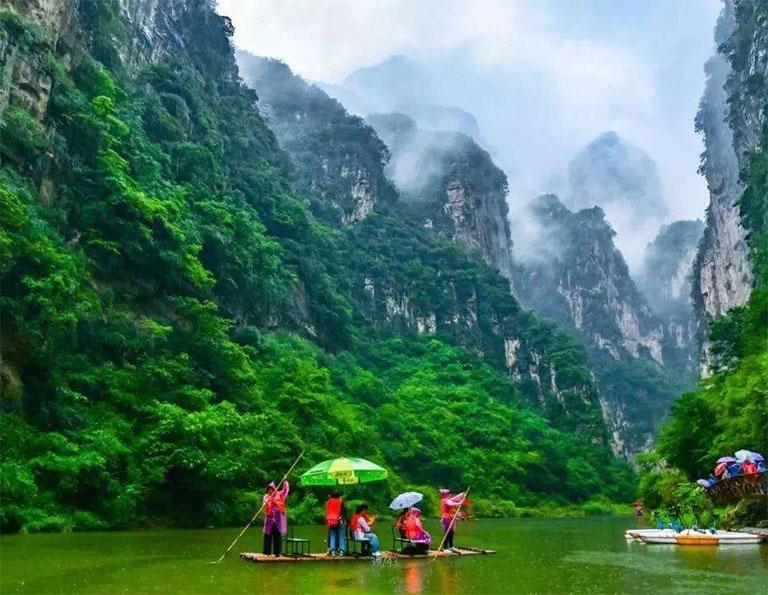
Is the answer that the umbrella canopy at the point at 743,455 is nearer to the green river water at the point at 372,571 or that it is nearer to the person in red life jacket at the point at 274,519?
the green river water at the point at 372,571

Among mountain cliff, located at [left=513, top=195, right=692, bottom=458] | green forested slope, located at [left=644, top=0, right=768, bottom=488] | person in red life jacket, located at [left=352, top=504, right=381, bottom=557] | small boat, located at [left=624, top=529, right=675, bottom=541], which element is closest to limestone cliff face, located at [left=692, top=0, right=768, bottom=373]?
green forested slope, located at [left=644, top=0, right=768, bottom=488]

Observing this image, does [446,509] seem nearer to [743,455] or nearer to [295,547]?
[295,547]

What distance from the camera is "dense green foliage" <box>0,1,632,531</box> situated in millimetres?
17828

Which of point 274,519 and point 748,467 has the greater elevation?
point 748,467

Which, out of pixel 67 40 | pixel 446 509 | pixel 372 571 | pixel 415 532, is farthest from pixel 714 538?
pixel 67 40

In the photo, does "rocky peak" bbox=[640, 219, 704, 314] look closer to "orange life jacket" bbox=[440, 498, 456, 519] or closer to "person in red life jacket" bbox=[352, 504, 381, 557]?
"orange life jacket" bbox=[440, 498, 456, 519]

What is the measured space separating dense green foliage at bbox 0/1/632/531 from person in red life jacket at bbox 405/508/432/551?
310 inches

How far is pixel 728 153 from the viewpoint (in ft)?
193

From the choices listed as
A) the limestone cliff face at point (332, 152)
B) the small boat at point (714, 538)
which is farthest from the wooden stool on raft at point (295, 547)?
the limestone cliff face at point (332, 152)

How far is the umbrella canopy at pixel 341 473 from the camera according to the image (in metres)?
11.3

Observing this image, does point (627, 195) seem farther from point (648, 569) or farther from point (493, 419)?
point (648, 569)

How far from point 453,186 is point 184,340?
5929 cm

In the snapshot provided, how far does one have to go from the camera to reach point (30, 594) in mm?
6965

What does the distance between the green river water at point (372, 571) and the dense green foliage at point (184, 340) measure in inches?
190
